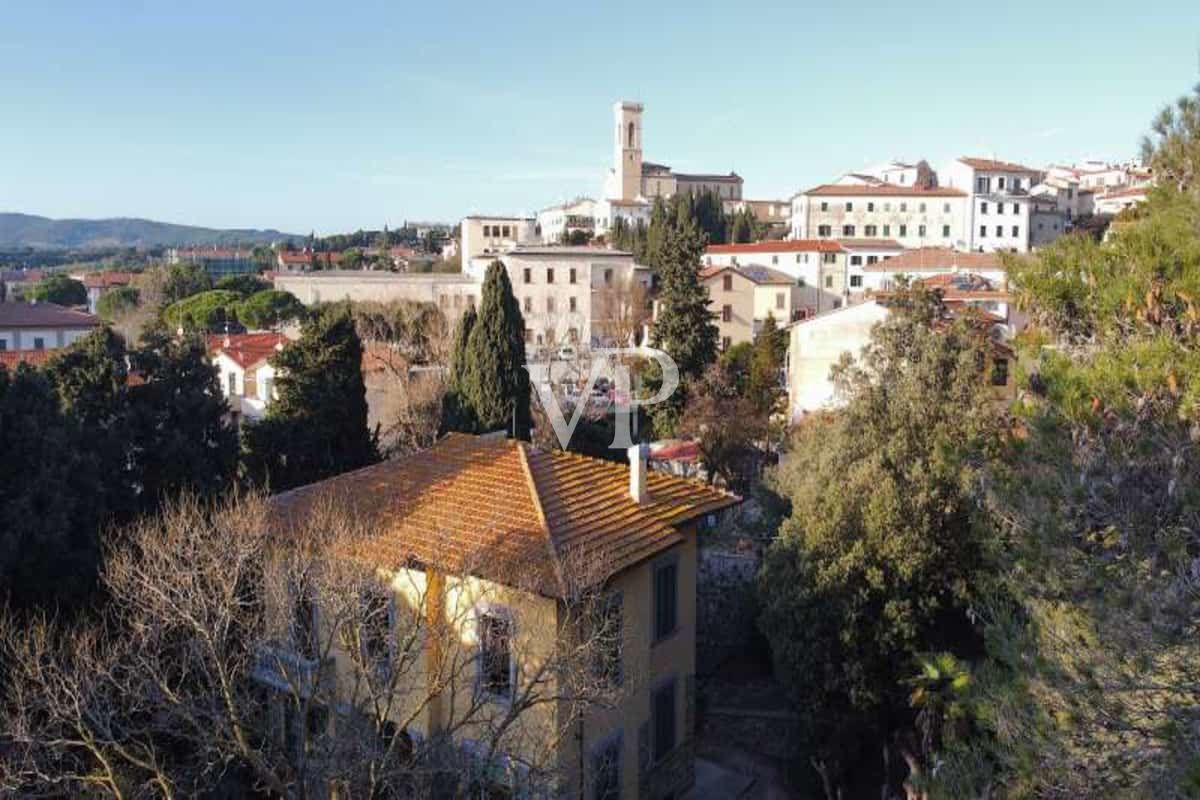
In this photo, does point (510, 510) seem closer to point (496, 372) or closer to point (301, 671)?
point (301, 671)

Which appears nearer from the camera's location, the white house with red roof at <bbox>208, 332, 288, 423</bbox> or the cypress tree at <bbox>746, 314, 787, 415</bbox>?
the white house with red roof at <bbox>208, 332, 288, 423</bbox>

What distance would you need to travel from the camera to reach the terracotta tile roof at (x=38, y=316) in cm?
4497

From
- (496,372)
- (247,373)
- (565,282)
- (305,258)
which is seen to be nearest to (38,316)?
(247,373)

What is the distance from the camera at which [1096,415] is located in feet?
21.4

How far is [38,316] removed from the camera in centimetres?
4578

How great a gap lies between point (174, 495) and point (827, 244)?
47671 millimetres

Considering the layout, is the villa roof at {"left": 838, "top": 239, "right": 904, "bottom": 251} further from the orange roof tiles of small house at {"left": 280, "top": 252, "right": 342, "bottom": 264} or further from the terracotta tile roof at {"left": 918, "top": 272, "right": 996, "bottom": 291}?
the orange roof tiles of small house at {"left": 280, "top": 252, "right": 342, "bottom": 264}

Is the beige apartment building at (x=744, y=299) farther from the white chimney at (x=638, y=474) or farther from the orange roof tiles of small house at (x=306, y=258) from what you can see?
the orange roof tiles of small house at (x=306, y=258)

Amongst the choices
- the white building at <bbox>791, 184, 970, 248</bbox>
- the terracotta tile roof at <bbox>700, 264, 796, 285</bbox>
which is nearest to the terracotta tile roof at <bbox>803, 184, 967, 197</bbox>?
the white building at <bbox>791, 184, 970, 248</bbox>

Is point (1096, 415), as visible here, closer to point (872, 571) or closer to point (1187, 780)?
point (1187, 780)

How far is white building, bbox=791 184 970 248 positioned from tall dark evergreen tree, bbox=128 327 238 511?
55293mm

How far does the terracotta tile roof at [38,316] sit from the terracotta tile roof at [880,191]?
155 feet

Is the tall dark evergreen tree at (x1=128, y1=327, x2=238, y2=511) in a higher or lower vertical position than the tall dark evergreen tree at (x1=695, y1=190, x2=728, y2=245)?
lower

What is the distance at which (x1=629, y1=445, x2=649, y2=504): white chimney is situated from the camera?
12.8 metres
